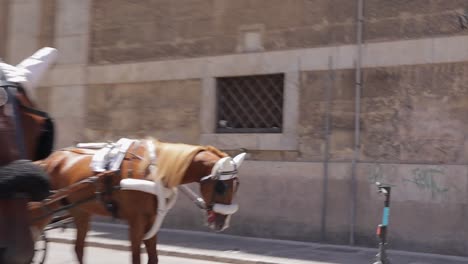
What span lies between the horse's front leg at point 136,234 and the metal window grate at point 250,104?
5989 millimetres

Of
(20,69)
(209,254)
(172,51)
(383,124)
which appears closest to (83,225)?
(209,254)

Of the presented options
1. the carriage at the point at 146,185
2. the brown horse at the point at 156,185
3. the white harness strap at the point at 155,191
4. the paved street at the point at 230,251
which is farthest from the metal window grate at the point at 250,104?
the white harness strap at the point at 155,191

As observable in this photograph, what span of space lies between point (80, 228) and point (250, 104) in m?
5.83

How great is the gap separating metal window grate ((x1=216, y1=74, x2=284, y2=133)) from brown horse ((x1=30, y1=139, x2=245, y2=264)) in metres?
5.43

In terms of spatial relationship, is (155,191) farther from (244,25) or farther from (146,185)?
(244,25)

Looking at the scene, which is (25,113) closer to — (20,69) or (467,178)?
(20,69)

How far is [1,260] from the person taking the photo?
2.15m

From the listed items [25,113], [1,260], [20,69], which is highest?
[20,69]

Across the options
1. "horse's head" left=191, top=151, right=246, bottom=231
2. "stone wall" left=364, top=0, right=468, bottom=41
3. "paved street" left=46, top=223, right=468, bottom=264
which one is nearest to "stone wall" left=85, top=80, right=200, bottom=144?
"paved street" left=46, top=223, right=468, bottom=264

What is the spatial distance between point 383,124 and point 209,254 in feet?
12.6

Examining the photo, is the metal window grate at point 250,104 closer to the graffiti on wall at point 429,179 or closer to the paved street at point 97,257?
the graffiti on wall at point 429,179

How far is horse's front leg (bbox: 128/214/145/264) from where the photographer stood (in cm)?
596

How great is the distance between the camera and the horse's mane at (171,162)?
6.11 metres

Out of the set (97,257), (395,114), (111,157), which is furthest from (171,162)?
(395,114)
